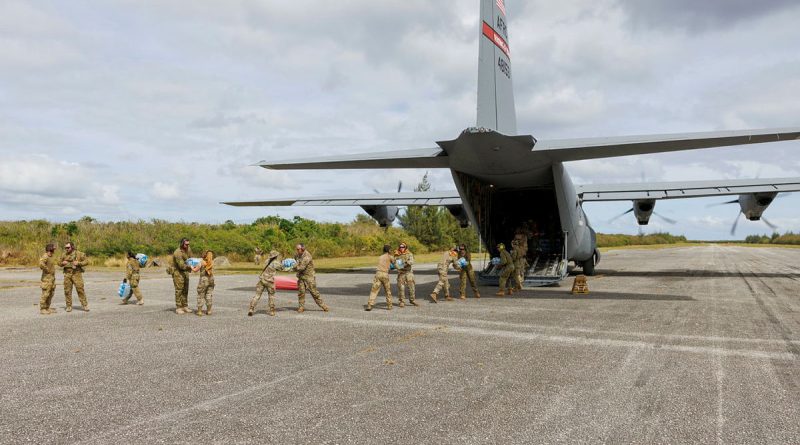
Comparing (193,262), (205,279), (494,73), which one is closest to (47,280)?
(193,262)

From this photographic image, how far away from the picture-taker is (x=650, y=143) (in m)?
10.5

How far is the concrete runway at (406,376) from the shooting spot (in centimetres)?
426

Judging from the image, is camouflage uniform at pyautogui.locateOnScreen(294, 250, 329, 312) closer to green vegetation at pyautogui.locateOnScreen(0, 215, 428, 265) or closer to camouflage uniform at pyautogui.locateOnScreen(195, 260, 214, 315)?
camouflage uniform at pyautogui.locateOnScreen(195, 260, 214, 315)

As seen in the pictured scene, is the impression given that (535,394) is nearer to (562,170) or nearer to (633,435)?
(633,435)

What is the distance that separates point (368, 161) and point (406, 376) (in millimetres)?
7240

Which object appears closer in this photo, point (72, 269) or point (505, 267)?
point (72, 269)

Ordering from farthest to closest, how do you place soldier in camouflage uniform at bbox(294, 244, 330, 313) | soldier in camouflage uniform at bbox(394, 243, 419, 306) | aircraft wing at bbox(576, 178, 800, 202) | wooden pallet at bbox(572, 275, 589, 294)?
1. aircraft wing at bbox(576, 178, 800, 202)
2. wooden pallet at bbox(572, 275, 589, 294)
3. soldier in camouflage uniform at bbox(394, 243, 419, 306)
4. soldier in camouflage uniform at bbox(294, 244, 330, 313)

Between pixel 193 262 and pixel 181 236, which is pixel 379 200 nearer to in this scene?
pixel 193 262

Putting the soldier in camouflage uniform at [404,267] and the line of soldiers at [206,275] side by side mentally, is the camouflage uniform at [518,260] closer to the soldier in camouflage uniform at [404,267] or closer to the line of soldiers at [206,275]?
the line of soldiers at [206,275]

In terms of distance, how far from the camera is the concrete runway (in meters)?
4.26

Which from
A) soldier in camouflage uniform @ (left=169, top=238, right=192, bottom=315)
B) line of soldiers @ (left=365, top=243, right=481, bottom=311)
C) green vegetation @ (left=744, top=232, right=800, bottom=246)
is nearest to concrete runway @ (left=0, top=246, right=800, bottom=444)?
soldier in camouflage uniform @ (left=169, top=238, right=192, bottom=315)

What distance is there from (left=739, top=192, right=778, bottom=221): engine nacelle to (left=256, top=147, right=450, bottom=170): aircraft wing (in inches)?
543

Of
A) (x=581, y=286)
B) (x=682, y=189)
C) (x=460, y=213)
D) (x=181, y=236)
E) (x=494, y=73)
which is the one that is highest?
(x=494, y=73)

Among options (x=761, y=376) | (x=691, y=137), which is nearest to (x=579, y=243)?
(x=691, y=137)
